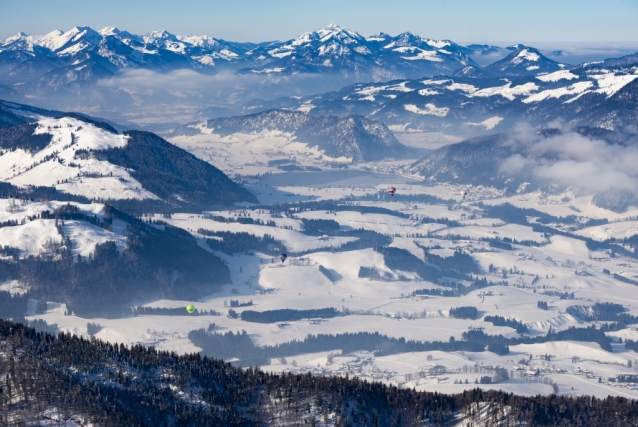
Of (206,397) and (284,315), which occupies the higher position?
(206,397)

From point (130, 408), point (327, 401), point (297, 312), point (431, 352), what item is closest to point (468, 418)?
point (327, 401)

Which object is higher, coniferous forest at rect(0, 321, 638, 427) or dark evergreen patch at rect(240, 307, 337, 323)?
coniferous forest at rect(0, 321, 638, 427)

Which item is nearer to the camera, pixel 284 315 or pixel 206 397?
pixel 206 397

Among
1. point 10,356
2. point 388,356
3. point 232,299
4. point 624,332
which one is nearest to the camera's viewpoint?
point 10,356

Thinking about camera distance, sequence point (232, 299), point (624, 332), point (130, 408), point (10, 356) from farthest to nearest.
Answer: point (232, 299)
point (624, 332)
point (10, 356)
point (130, 408)

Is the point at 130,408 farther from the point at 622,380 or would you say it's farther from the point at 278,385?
the point at 622,380

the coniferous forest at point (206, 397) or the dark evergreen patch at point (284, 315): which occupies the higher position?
the coniferous forest at point (206, 397)

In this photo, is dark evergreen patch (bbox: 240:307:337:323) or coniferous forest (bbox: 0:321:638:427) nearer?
coniferous forest (bbox: 0:321:638:427)

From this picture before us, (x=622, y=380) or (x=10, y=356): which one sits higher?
(x=10, y=356)

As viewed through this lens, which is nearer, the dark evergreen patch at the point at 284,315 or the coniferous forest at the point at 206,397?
→ the coniferous forest at the point at 206,397

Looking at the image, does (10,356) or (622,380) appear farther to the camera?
(622,380)
